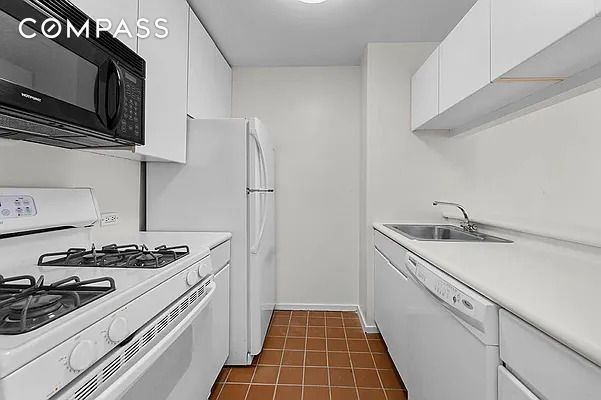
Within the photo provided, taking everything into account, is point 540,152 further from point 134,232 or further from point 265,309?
point 134,232

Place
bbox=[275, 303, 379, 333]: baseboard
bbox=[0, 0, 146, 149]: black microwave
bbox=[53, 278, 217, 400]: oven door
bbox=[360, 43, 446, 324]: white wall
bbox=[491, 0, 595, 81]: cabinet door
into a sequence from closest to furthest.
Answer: bbox=[53, 278, 217, 400]: oven door, bbox=[0, 0, 146, 149]: black microwave, bbox=[491, 0, 595, 81]: cabinet door, bbox=[360, 43, 446, 324]: white wall, bbox=[275, 303, 379, 333]: baseboard

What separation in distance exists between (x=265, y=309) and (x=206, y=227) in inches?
32.7

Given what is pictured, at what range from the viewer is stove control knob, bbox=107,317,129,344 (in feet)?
2.91

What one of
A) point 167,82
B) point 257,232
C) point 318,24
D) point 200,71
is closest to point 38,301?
point 167,82

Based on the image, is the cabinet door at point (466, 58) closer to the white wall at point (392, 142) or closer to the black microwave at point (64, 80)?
the white wall at point (392, 142)

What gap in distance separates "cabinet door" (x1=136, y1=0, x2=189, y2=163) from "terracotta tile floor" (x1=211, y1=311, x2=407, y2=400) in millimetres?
1404

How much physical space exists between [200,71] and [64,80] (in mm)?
1684

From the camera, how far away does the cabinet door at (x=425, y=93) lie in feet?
8.10

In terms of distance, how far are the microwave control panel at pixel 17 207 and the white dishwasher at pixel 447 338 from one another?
1538mm

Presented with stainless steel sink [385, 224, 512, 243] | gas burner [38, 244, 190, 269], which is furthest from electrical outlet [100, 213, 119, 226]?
stainless steel sink [385, 224, 512, 243]

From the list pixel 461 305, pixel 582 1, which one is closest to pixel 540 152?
pixel 582 1

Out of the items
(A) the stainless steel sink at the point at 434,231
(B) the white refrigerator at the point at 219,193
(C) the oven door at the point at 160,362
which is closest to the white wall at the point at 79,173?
(B) the white refrigerator at the point at 219,193

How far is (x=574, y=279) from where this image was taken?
1195 millimetres

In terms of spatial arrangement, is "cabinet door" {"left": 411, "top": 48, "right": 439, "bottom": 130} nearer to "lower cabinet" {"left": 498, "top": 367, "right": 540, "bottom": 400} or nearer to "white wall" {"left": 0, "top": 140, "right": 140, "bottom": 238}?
"lower cabinet" {"left": 498, "top": 367, "right": 540, "bottom": 400}
